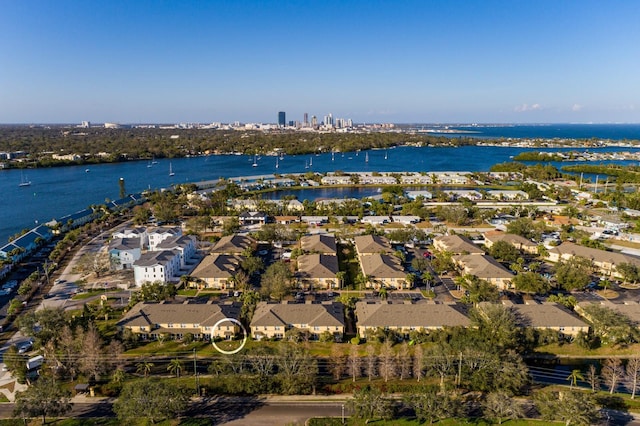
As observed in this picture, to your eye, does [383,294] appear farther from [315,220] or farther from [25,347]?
[315,220]

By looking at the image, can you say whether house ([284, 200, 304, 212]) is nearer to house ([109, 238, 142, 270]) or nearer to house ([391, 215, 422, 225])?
house ([391, 215, 422, 225])

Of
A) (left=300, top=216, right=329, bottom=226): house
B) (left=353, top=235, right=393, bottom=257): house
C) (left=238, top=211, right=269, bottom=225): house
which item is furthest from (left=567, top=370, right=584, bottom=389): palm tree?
(left=238, top=211, right=269, bottom=225): house

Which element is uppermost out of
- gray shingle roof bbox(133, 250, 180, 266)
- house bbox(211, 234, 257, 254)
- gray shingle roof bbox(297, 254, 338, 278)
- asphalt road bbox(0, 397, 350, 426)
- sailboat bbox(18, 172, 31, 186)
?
sailboat bbox(18, 172, 31, 186)

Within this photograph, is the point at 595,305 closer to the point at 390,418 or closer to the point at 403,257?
the point at 403,257

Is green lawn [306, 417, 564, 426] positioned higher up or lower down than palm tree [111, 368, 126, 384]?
lower down

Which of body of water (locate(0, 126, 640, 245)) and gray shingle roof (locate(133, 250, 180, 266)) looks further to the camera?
body of water (locate(0, 126, 640, 245))

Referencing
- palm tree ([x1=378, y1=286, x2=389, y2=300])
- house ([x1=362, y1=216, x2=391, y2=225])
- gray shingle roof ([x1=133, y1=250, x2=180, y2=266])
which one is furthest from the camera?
house ([x1=362, y1=216, x2=391, y2=225])

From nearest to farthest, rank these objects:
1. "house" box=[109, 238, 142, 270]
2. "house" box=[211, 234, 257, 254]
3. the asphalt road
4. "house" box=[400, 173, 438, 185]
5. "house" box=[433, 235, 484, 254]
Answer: the asphalt road
"house" box=[109, 238, 142, 270]
"house" box=[433, 235, 484, 254]
"house" box=[211, 234, 257, 254]
"house" box=[400, 173, 438, 185]
